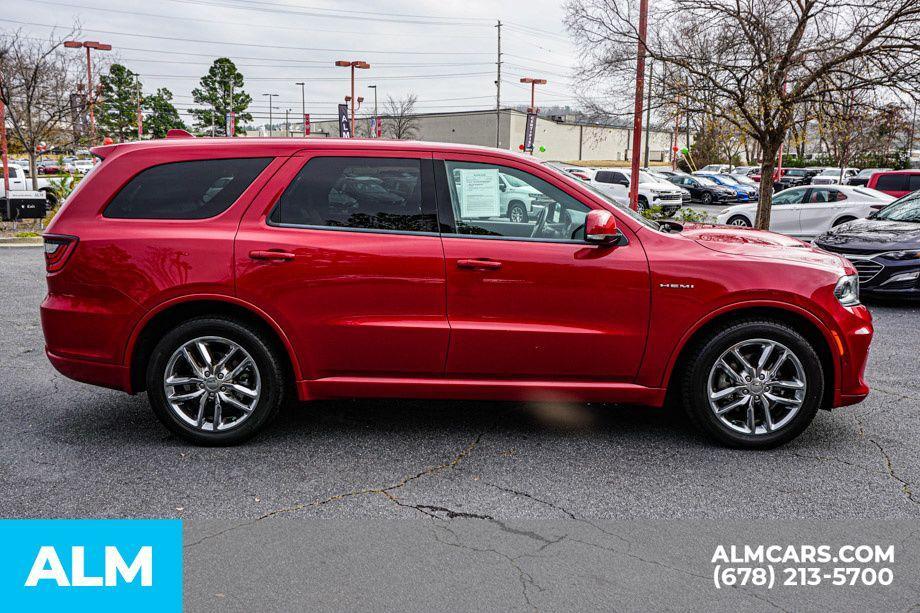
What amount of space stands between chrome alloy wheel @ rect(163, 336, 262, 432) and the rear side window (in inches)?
30.7

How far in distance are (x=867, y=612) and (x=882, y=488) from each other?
139cm

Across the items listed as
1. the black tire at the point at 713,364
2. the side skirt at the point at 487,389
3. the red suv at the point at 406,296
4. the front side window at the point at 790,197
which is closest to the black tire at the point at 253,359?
the red suv at the point at 406,296

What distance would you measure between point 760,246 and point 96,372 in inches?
159

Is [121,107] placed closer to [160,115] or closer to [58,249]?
[160,115]

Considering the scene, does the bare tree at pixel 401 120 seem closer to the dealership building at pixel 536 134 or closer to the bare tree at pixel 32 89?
the dealership building at pixel 536 134

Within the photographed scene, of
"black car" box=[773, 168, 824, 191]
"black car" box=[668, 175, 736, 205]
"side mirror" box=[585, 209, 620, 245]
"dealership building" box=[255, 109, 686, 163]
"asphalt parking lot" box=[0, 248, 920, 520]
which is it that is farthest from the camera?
"dealership building" box=[255, 109, 686, 163]

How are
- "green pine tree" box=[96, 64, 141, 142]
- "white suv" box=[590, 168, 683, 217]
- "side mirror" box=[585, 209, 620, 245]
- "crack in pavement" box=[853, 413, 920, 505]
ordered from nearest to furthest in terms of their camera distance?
"crack in pavement" box=[853, 413, 920, 505] → "side mirror" box=[585, 209, 620, 245] → "white suv" box=[590, 168, 683, 217] → "green pine tree" box=[96, 64, 141, 142]

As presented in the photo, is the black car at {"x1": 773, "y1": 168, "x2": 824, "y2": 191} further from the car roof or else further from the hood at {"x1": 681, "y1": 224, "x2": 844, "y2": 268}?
the car roof

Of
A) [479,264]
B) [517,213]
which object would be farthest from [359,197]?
[517,213]

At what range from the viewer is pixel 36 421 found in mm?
5102

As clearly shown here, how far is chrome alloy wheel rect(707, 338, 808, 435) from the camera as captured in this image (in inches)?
181

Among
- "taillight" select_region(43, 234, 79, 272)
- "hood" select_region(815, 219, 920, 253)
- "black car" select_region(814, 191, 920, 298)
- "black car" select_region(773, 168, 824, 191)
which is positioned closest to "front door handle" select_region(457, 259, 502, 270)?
"taillight" select_region(43, 234, 79, 272)

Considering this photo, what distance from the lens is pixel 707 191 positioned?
125 ft

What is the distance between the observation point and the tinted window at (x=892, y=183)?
2378cm
